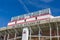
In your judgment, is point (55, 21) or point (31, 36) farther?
point (31, 36)

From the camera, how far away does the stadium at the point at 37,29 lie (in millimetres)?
49312

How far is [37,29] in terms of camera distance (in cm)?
5303

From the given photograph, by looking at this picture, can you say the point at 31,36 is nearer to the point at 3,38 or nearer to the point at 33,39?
the point at 33,39

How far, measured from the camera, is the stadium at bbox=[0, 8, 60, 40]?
49.3 meters

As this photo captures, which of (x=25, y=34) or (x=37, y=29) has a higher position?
(x=37, y=29)

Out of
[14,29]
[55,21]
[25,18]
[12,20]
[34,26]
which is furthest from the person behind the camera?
[12,20]

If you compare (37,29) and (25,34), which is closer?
(25,34)

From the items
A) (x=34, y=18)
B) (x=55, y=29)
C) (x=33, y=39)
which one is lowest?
(x=33, y=39)

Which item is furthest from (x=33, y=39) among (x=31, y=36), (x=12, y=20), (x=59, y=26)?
(x=12, y=20)

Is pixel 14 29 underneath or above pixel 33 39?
above

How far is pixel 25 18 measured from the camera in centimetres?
6556

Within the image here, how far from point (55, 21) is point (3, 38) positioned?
26.1m

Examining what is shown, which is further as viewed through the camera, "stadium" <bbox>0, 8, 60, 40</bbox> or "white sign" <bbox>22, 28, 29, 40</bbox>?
"white sign" <bbox>22, 28, 29, 40</bbox>

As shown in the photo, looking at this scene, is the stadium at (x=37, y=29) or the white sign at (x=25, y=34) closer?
the stadium at (x=37, y=29)
